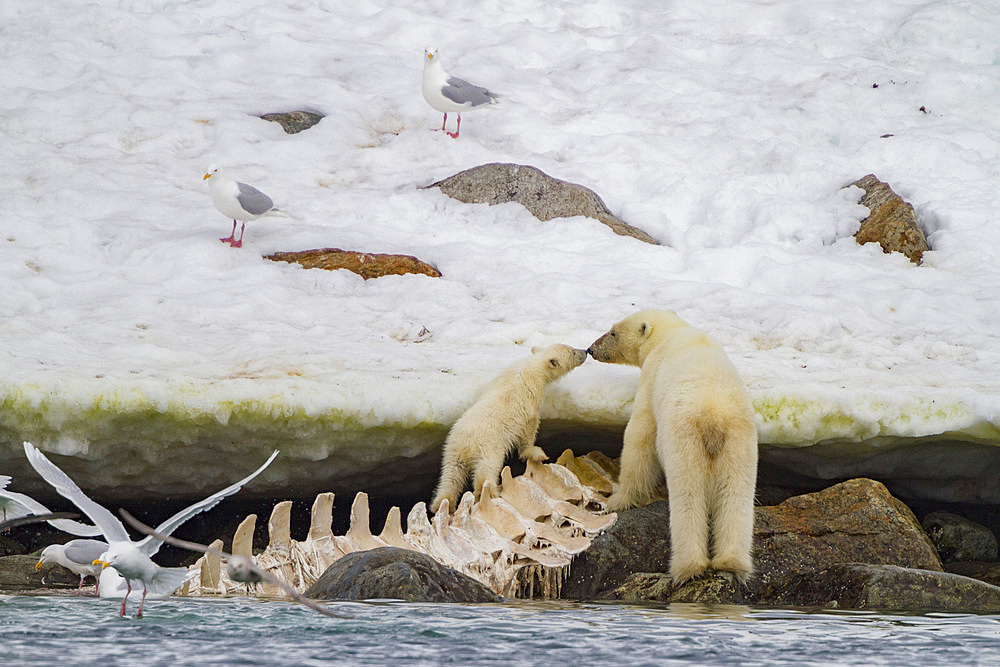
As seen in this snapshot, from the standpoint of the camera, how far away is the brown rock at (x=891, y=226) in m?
7.96

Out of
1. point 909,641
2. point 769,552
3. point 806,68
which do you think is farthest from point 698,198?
point 909,641

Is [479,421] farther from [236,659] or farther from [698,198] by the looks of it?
[698,198]

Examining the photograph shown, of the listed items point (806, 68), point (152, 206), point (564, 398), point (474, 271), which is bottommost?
point (564, 398)

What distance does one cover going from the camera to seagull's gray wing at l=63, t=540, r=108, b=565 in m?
4.17

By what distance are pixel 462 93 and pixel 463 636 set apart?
7.92 m

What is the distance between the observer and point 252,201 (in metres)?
7.40

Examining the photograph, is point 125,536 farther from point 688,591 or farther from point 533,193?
point 533,193

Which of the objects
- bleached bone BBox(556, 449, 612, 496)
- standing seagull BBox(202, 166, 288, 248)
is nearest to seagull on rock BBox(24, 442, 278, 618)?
bleached bone BBox(556, 449, 612, 496)

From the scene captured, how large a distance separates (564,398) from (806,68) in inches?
302

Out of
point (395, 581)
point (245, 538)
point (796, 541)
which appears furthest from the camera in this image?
point (796, 541)

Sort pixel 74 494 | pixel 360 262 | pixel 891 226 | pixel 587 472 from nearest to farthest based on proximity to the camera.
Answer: pixel 74 494, pixel 587 472, pixel 360 262, pixel 891 226

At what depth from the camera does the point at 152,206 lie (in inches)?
316

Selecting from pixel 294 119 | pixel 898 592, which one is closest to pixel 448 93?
pixel 294 119

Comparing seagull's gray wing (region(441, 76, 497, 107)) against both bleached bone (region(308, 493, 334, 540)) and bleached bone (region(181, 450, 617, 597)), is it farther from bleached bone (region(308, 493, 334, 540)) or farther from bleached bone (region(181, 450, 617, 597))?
bleached bone (region(308, 493, 334, 540))
